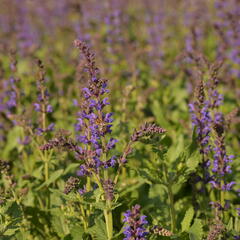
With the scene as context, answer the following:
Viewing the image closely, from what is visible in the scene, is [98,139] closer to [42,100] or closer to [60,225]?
[60,225]

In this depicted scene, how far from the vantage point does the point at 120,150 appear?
507 cm

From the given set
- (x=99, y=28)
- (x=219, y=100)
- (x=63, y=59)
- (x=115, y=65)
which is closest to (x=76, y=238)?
(x=219, y=100)

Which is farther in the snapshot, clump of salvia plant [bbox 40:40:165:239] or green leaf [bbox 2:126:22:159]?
green leaf [bbox 2:126:22:159]

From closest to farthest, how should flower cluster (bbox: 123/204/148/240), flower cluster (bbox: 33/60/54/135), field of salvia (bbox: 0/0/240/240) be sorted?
1. flower cluster (bbox: 123/204/148/240)
2. field of salvia (bbox: 0/0/240/240)
3. flower cluster (bbox: 33/60/54/135)

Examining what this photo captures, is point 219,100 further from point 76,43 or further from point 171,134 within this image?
point 76,43

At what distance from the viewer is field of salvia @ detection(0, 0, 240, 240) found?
11.5ft

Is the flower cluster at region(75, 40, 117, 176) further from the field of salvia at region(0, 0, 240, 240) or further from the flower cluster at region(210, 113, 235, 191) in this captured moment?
the flower cluster at region(210, 113, 235, 191)

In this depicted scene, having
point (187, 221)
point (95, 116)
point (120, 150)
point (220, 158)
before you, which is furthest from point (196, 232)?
point (120, 150)

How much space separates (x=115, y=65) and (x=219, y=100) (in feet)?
15.2

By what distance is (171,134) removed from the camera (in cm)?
596

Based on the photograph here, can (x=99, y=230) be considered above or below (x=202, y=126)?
below

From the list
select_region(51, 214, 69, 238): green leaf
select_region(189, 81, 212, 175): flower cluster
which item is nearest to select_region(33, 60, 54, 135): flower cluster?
select_region(51, 214, 69, 238): green leaf

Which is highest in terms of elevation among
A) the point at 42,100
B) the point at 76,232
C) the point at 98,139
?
the point at 42,100

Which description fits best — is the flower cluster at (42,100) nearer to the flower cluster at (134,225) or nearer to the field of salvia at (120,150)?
the field of salvia at (120,150)
